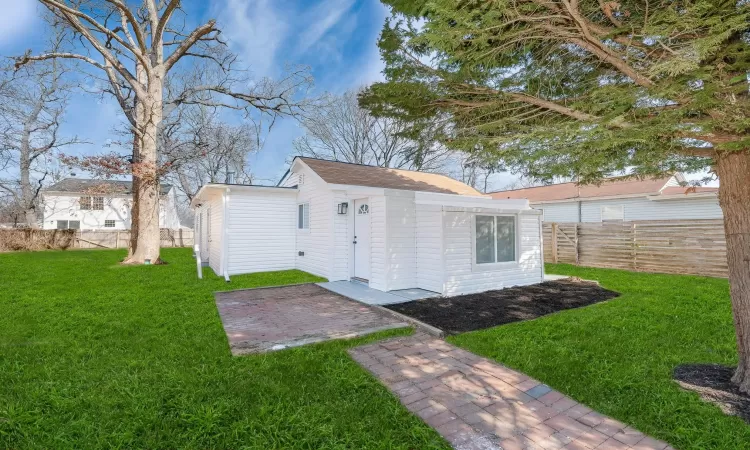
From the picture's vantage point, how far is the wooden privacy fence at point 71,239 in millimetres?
19859

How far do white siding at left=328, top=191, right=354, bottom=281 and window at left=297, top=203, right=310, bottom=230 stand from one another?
209 cm

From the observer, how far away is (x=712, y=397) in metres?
3.14

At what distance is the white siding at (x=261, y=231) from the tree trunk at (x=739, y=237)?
10505mm

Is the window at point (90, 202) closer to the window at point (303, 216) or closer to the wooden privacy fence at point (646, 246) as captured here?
the window at point (303, 216)

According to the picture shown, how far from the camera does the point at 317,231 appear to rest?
10.5 m

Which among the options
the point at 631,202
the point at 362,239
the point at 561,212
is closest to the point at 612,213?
the point at 631,202

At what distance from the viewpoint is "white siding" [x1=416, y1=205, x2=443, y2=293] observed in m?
7.56

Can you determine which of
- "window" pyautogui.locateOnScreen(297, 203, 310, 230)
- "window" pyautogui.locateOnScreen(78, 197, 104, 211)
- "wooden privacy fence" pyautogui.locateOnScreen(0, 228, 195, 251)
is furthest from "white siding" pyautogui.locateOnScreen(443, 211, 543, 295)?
"window" pyautogui.locateOnScreen(78, 197, 104, 211)

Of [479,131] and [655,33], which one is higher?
[655,33]

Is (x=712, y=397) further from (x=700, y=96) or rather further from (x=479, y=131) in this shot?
(x=479, y=131)

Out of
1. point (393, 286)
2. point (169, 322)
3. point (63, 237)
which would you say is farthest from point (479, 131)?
point (63, 237)

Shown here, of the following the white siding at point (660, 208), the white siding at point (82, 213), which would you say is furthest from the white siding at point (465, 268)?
the white siding at point (82, 213)

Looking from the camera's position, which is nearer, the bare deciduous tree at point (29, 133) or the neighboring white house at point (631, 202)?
the neighboring white house at point (631, 202)

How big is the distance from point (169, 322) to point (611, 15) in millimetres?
6746
